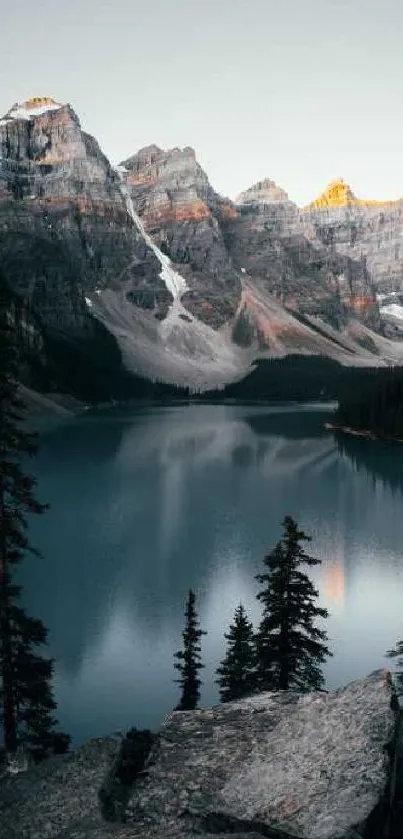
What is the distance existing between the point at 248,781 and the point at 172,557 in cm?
4836

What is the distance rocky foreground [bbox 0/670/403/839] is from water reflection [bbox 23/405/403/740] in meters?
17.4

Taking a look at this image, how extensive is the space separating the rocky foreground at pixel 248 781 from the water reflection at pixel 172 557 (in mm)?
17383

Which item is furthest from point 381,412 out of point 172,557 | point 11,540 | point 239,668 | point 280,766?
point 280,766

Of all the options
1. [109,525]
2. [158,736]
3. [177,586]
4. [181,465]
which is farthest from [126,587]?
→ [181,465]

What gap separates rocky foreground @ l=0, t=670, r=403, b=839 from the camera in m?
12.4

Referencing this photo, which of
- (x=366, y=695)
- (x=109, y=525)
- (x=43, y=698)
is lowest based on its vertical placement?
(x=109, y=525)

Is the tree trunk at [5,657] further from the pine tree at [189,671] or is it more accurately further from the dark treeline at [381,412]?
the dark treeline at [381,412]

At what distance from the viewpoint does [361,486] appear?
98.3 metres

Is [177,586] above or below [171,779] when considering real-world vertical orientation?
below

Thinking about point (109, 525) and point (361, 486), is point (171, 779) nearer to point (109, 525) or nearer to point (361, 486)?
point (109, 525)

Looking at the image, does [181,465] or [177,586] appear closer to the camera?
[177,586]

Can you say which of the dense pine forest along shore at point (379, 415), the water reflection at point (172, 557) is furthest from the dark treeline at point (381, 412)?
the water reflection at point (172, 557)

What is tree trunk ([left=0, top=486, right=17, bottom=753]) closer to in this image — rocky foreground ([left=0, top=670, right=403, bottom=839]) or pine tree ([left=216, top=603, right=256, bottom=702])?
rocky foreground ([left=0, top=670, right=403, bottom=839])

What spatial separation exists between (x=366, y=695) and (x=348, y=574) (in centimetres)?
4235
